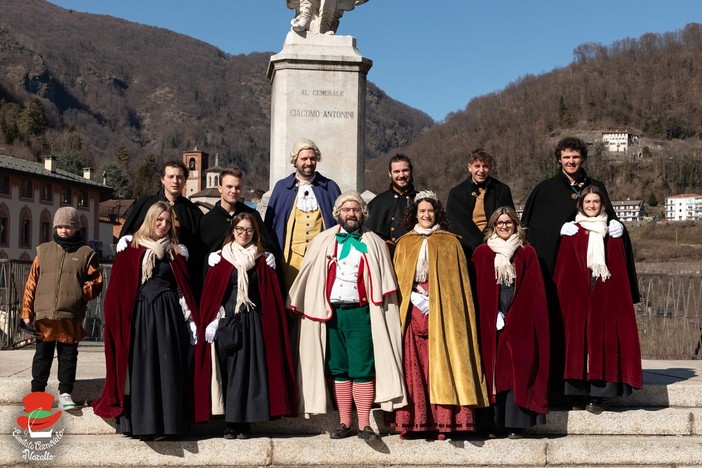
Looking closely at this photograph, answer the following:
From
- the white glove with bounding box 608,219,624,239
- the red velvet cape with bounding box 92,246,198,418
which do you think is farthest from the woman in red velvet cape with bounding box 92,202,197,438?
the white glove with bounding box 608,219,624,239

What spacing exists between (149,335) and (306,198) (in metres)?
1.81

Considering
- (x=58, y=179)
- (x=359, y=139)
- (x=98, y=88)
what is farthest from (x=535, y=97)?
(x=359, y=139)

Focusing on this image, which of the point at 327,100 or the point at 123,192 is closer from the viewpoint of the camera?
the point at 327,100

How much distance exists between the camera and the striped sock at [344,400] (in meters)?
5.71

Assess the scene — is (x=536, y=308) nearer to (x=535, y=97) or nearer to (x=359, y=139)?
(x=359, y=139)

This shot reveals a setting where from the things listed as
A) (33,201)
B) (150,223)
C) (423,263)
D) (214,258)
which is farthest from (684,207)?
(150,223)

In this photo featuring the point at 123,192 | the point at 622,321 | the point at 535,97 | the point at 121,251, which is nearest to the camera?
the point at 121,251

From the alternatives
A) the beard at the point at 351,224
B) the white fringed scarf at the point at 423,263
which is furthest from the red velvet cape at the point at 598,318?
the beard at the point at 351,224

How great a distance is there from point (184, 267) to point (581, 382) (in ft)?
10.5

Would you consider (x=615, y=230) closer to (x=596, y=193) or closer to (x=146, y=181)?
(x=596, y=193)

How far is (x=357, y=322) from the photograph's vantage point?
→ 5.72 m

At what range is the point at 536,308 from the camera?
5.89m

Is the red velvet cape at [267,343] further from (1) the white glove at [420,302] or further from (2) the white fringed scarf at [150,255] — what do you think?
(1) the white glove at [420,302]

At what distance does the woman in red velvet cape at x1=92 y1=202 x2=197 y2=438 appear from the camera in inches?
218
